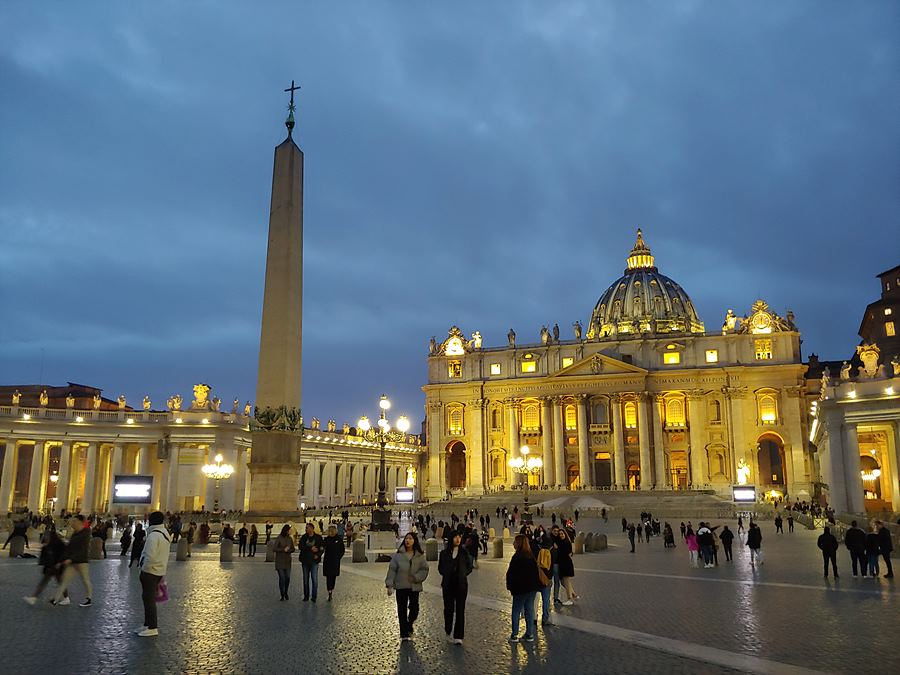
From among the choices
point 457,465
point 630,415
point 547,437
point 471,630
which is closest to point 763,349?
point 630,415

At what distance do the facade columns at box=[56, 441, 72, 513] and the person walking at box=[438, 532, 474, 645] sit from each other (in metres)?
51.8

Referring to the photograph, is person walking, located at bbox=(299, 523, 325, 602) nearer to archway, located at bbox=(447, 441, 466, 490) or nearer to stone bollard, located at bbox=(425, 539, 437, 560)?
stone bollard, located at bbox=(425, 539, 437, 560)

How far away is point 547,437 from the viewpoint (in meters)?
85.7

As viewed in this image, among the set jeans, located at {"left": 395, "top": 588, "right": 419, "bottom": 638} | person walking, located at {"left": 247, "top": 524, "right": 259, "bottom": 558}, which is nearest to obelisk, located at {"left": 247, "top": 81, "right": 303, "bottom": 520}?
person walking, located at {"left": 247, "top": 524, "right": 259, "bottom": 558}

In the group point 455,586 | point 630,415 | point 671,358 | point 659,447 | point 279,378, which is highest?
point 671,358

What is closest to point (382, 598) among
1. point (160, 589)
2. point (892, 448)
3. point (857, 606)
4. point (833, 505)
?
point (160, 589)

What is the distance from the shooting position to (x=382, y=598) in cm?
1452

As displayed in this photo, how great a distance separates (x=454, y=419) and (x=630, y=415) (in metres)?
20.5

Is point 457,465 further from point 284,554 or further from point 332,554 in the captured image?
point 284,554

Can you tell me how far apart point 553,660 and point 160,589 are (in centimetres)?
526

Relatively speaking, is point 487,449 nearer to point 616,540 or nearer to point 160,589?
point 616,540

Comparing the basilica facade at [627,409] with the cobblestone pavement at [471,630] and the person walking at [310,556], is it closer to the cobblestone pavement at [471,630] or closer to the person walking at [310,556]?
the cobblestone pavement at [471,630]

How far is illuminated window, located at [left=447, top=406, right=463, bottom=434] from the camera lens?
9150 cm

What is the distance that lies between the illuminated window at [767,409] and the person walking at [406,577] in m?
77.6
